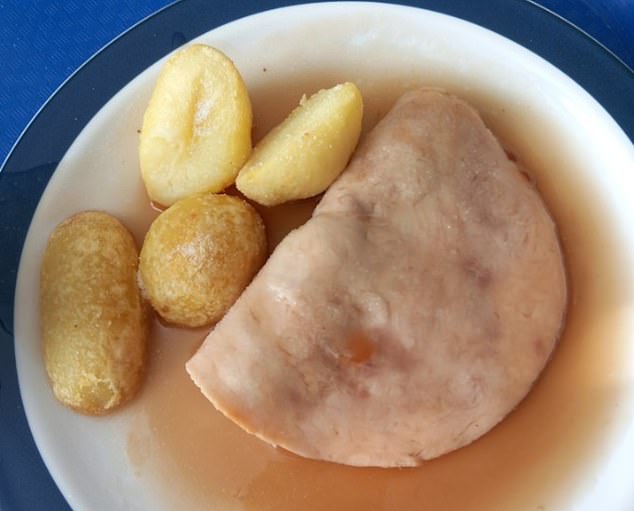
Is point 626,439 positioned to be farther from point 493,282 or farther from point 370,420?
point 370,420

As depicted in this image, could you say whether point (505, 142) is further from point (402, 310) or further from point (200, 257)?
point (200, 257)

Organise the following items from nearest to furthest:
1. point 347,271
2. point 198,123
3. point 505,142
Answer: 1. point 347,271
2. point 198,123
3. point 505,142

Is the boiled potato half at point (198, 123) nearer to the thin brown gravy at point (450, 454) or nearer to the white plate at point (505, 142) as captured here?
the white plate at point (505, 142)

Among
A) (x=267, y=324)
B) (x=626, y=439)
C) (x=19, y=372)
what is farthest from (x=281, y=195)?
(x=626, y=439)

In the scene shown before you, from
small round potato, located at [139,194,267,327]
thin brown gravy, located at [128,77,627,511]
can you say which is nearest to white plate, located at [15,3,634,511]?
thin brown gravy, located at [128,77,627,511]

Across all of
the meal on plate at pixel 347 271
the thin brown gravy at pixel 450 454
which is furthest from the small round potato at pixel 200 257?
the thin brown gravy at pixel 450 454

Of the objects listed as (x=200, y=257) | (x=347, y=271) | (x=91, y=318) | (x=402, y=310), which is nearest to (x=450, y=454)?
(x=402, y=310)

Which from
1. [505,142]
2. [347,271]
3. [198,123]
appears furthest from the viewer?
[505,142]
